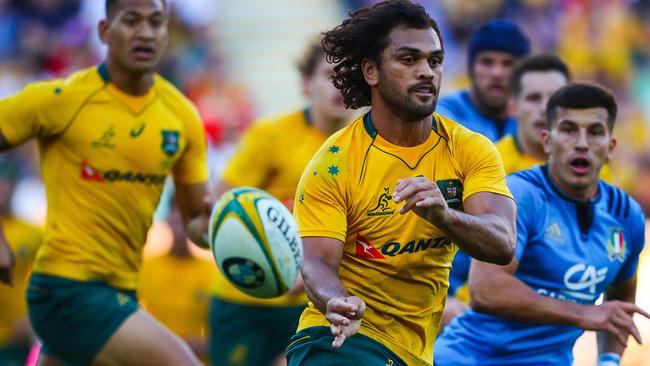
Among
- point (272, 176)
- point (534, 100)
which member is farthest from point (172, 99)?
point (534, 100)

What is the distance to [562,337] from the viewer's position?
6941 millimetres

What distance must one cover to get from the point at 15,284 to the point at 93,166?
14.4 ft

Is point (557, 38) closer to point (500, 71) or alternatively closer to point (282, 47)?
point (282, 47)

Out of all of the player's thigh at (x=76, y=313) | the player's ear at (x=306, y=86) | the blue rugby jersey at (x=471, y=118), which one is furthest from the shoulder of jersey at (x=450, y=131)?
the player's ear at (x=306, y=86)

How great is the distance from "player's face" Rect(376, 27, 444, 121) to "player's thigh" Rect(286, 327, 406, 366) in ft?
3.38

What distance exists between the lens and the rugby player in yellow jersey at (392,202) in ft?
19.1

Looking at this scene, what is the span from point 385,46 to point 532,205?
1.30 meters

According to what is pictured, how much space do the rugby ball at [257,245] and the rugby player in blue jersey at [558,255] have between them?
1.37 m

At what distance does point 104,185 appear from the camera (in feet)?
25.2

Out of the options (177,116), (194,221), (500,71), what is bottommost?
(194,221)

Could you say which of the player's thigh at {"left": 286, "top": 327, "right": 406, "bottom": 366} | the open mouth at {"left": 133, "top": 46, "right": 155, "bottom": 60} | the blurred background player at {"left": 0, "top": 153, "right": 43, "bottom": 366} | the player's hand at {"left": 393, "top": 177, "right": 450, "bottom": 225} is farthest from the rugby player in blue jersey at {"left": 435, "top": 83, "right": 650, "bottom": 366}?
the blurred background player at {"left": 0, "top": 153, "right": 43, "bottom": 366}

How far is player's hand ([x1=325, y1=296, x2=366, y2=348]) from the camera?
5.26 m

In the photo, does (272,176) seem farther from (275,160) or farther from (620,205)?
(620,205)

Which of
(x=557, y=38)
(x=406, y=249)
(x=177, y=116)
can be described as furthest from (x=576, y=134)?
(x=557, y=38)
